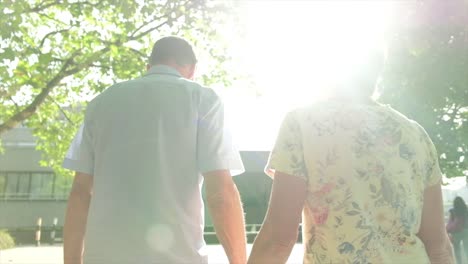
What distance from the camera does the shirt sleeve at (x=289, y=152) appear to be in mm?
1820

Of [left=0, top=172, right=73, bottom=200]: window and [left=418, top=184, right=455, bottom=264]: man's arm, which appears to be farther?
[left=0, top=172, right=73, bottom=200]: window

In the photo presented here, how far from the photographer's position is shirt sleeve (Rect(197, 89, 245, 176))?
2.24 m

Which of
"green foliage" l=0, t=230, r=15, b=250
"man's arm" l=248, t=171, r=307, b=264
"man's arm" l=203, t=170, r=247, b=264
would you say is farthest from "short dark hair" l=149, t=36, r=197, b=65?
"green foliage" l=0, t=230, r=15, b=250

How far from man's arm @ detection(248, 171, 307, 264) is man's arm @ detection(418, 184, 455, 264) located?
0.50 meters

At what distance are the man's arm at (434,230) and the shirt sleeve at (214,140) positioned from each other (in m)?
0.77

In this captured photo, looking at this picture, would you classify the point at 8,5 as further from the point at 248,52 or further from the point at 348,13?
the point at 348,13

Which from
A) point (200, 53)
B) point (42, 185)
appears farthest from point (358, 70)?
point (42, 185)

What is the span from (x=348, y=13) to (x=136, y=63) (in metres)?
10.5

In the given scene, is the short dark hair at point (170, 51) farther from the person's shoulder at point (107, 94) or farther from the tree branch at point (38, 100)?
the tree branch at point (38, 100)

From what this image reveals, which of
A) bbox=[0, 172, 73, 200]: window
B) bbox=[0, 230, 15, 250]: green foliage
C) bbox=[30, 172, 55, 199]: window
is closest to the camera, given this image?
bbox=[0, 230, 15, 250]: green foliage

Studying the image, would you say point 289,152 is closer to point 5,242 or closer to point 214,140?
point 214,140

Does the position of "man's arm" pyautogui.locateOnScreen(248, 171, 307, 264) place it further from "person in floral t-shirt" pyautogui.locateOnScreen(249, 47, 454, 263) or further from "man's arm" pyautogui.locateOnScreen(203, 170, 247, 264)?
"man's arm" pyautogui.locateOnScreen(203, 170, 247, 264)

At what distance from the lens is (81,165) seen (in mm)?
2426

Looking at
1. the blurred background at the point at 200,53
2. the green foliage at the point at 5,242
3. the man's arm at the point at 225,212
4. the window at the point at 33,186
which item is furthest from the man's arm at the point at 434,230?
the window at the point at 33,186
